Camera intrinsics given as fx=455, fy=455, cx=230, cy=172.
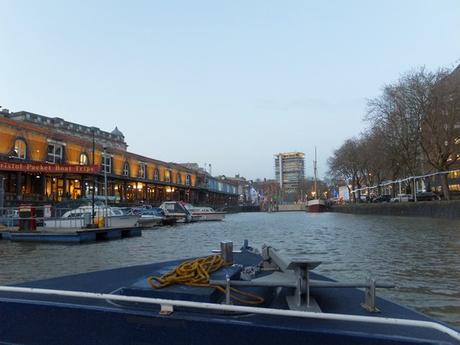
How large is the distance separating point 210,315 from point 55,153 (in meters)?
55.1

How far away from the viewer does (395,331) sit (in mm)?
2670

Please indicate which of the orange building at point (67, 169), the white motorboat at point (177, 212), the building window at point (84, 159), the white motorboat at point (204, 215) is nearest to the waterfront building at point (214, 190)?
the orange building at point (67, 169)

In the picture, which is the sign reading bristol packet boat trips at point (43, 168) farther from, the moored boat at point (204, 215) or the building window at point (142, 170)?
the building window at point (142, 170)

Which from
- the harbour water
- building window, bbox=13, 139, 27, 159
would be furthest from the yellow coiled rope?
building window, bbox=13, 139, 27, 159

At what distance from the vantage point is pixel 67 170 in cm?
4591

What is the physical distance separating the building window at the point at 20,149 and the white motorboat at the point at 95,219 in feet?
61.1

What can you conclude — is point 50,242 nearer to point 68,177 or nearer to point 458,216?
point 458,216

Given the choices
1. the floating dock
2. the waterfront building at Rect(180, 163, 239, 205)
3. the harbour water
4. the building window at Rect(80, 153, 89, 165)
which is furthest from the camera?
the waterfront building at Rect(180, 163, 239, 205)

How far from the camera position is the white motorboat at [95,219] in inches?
1093

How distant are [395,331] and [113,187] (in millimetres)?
68843

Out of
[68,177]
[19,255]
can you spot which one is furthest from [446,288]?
[68,177]

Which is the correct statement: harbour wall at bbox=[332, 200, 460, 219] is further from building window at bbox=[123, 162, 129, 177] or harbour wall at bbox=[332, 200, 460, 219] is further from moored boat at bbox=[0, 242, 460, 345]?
moored boat at bbox=[0, 242, 460, 345]

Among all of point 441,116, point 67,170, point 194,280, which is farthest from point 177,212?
point 194,280

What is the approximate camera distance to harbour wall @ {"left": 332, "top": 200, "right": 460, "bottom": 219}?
3884cm
